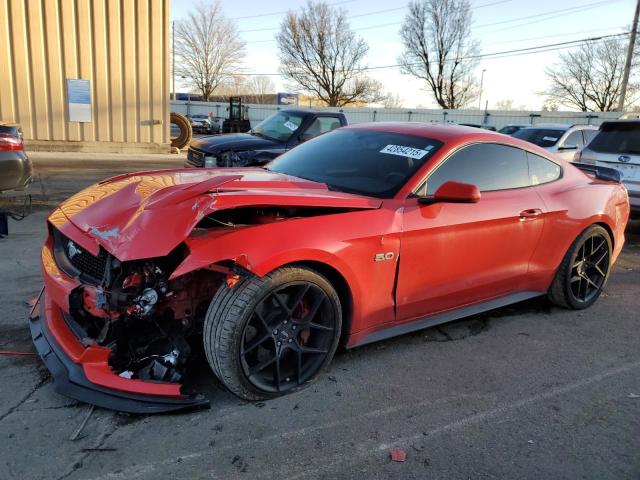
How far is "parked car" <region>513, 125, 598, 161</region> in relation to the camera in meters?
10.9

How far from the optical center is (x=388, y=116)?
35.2 meters

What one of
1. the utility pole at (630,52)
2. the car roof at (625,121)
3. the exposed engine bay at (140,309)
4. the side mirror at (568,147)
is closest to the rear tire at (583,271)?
the exposed engine bay at (140,309)

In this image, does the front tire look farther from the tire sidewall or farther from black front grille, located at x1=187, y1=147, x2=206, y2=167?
black front grille, located at x1=187, y1=147, x2=206, y2=167

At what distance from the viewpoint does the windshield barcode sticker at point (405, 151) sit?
3535 mm

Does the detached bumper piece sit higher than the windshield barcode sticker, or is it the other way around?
the windshield barcode sticker

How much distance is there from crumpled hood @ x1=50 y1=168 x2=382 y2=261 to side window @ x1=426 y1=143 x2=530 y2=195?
0.66 m

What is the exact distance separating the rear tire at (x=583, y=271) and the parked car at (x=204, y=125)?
3166 cm

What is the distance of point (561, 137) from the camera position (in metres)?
11.2

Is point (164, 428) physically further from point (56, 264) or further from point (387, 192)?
point (387, 192)

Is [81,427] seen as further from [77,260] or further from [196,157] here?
[196,157]

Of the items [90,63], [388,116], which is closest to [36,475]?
[90,63]

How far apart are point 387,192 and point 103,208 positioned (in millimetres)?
1741

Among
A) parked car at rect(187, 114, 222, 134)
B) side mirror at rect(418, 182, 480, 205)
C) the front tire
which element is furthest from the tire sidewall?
parked car at rect(187, 114, 222, 134)

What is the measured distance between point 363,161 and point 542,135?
9614 millimetres
